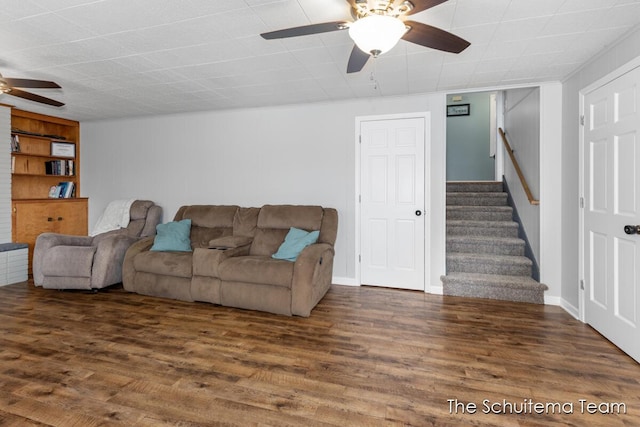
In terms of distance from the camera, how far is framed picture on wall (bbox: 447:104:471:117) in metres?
6.31

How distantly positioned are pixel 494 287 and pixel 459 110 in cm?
397

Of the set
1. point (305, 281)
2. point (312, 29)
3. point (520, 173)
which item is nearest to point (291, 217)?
point (305, 281)

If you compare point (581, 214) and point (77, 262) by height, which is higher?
point (581, 214)

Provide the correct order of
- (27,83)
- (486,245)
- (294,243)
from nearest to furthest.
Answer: (27,83), (294,243), (486,245)

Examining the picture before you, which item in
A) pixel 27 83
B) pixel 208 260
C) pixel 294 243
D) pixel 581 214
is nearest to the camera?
pixel 27 83

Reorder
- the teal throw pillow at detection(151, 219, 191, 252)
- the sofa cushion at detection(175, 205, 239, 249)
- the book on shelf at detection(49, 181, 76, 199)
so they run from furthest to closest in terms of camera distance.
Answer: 1. the book on shelf at detection(49, 181, 76, 199)
2. the sofa cushion at detection(175, 205, 239, 249)
3. the teal throw pillow at detection(151, 219, 191, 252)

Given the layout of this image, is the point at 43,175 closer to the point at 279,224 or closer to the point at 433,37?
the point at 279,224

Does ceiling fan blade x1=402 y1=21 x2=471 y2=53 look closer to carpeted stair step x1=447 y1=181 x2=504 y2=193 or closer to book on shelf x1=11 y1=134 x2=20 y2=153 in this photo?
carpeted stair step x1=447 y1=181 x2=504 y2=193

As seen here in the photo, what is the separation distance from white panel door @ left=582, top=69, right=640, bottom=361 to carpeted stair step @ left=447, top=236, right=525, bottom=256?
1.09m

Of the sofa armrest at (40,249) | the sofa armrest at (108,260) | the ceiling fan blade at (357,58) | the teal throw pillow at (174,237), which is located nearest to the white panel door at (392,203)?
the ceiling fan blade at (357,58)

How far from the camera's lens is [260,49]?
2.70 m

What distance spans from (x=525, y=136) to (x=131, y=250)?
4.91 m

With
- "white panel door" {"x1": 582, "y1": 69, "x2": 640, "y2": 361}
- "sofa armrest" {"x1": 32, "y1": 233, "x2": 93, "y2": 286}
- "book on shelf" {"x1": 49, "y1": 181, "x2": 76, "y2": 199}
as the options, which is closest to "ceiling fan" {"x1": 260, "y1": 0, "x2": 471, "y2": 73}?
"white panel door" {"x1": 582, "y1": 69, "x2": 640, "y2": 361}

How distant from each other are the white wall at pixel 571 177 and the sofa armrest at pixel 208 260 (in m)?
3.41
